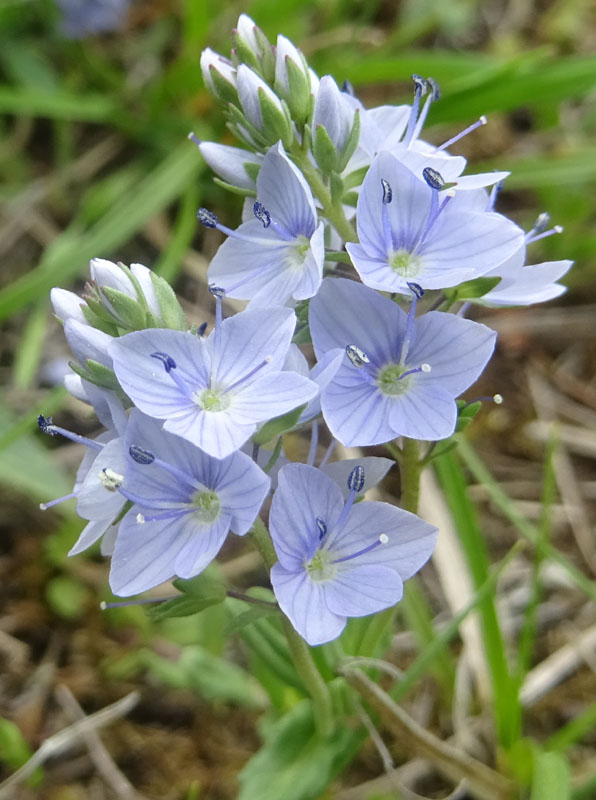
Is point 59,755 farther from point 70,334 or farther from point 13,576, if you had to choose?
point 70,334

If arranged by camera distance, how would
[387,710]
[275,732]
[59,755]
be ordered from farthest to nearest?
[59,755]
[275,732]
[387,710]

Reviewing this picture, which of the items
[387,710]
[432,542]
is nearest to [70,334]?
[432,542]

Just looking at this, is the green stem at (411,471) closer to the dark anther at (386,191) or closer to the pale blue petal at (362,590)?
the pale blue petal at (362,590)

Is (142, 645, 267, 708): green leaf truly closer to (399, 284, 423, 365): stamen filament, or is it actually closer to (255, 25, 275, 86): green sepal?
(399, 284, 423, 365): stamen filament

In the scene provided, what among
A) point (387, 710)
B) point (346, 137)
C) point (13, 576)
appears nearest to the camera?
point (346, 137)

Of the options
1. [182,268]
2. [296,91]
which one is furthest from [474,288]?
[182,268]

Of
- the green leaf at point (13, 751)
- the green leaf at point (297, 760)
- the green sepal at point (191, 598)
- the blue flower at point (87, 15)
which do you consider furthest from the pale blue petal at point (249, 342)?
the blue flower at point (87, 15)

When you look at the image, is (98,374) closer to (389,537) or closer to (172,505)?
(172,505)
